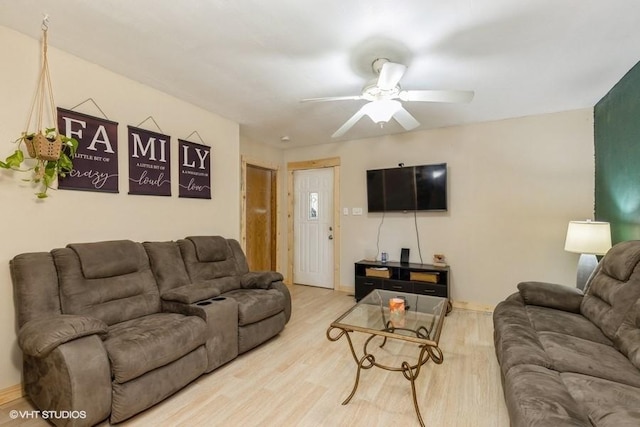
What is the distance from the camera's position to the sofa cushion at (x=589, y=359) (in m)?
1.44

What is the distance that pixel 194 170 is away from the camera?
3.30 m

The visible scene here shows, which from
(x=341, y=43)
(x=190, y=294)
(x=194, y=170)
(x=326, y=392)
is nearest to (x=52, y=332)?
(x=190, y=294)

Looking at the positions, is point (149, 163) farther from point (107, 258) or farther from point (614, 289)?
point (614, 289)

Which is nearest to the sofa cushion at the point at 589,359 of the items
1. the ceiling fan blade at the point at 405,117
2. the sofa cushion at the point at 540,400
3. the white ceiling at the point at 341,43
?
the sofa cushion at the point at 540,400

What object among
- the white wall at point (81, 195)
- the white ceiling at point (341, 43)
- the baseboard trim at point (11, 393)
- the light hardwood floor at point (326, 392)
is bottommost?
the light hardwood floor at point (326, 392)

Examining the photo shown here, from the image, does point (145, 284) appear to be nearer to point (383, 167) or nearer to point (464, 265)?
point (383, 167)

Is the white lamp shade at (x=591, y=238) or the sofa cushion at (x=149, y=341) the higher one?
the white lamp shade at (x=591, y=238)

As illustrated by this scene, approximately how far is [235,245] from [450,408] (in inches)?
102

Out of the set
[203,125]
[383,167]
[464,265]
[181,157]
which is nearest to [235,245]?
[181,157]

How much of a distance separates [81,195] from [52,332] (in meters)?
1.20

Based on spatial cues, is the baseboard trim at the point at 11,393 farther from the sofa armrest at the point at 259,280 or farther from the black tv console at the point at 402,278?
the black tv console at the point at 402,278

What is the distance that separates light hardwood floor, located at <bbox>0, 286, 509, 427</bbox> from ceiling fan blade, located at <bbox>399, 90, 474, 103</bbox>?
Result: 208 cm

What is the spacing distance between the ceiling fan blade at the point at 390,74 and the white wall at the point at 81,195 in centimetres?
187

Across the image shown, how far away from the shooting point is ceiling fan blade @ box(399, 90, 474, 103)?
6.91 feet
